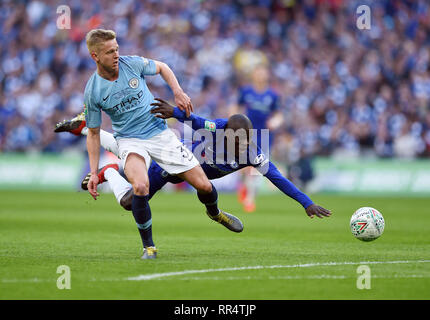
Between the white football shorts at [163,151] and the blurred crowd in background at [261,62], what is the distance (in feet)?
45.4

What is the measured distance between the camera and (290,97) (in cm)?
2281

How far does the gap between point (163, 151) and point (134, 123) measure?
0.42 m

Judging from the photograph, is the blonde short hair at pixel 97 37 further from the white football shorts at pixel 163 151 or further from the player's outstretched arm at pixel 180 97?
the white football shorts at pixel 163 151

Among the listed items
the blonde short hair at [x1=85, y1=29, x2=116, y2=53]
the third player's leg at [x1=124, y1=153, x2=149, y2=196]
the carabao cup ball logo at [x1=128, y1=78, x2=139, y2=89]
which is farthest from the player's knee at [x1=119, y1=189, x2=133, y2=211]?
the blonde short hair at [x1=85, y1=29, x2=116, y2=53]

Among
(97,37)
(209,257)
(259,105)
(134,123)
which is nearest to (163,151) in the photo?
(134,123)

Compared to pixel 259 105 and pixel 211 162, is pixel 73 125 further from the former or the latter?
pixel 259 105

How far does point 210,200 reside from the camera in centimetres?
830

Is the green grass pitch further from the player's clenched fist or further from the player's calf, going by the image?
the player's clenched fist

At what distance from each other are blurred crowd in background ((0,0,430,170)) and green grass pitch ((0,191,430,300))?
26.6 ft


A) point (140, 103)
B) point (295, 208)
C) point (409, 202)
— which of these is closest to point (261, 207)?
point (295, 208)

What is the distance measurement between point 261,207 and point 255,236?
6.37 meters

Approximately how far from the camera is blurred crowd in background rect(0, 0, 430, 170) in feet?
73.0

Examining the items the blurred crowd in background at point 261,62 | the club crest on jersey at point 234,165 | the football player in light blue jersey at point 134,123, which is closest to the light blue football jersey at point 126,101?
the football player in light blue jersey at point 134,123
